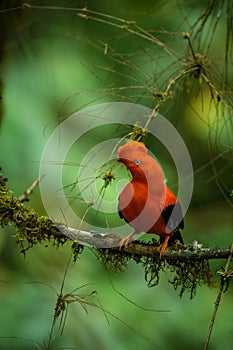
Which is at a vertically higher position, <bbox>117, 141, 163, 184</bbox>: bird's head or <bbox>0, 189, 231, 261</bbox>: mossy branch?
<bbox>117, 141, 163, 184</bbox>: bird's head

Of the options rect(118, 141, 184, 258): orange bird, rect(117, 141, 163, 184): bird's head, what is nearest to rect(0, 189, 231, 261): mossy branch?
rect(118, 141, 184, 258): orange bird

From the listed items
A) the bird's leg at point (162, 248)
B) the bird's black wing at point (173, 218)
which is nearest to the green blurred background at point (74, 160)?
the bird's black wing at point (173, 218)

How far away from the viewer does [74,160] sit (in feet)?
13.9

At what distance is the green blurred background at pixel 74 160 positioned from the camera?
13.1 feet

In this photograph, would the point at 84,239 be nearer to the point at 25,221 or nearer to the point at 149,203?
the point at 25,221

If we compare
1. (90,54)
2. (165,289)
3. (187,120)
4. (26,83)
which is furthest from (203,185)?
(26,83)

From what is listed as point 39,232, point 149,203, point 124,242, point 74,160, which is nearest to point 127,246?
point 124,242

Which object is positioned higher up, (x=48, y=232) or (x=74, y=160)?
(x=74, y=160)

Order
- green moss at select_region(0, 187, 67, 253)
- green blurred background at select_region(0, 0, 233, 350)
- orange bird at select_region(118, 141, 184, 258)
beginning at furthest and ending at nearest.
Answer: green blurred background at select_region(0, 0, 233, 350), orange bird at select_region(118, 141, 184, 258), green moss at select_region(0, 187, 67, 253)

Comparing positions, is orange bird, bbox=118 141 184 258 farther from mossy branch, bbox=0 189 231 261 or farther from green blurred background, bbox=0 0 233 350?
green blurred background, bbox=0 0 233 350

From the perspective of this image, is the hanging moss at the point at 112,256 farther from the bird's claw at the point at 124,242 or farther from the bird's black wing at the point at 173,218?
the bird's black wing at the point at 173,218

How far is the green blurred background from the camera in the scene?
13.1 feet

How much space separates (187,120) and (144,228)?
7.37 feet

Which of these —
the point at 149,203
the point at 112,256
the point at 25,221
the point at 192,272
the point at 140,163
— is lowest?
the point at 192,272
